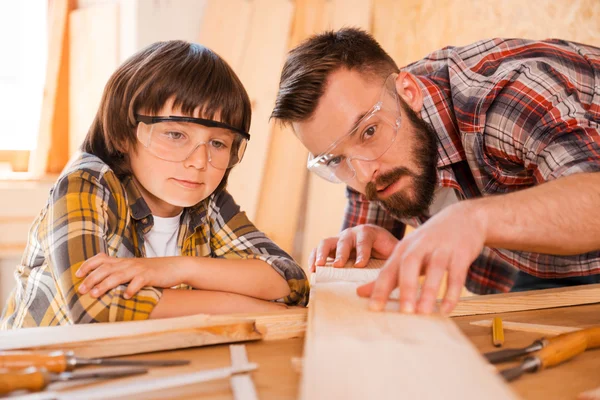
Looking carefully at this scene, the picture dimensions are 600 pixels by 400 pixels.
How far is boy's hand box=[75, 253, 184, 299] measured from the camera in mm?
1294

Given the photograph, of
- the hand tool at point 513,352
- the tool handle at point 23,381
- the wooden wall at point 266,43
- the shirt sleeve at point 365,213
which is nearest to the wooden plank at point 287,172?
the wooden wall at point 266,43

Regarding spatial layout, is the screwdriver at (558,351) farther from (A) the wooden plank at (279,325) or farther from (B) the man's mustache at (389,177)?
(B) the man's mustache at (389,177)

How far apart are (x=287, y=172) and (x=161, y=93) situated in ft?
7.81

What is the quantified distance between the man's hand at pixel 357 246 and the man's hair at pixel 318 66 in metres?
0.43

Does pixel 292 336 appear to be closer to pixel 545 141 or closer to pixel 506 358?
pixel 506 358

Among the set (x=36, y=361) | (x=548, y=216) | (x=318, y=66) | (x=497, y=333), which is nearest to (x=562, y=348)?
(x=497, y=333)

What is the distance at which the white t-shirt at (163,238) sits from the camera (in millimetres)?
1854

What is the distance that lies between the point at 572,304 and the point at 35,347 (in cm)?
116

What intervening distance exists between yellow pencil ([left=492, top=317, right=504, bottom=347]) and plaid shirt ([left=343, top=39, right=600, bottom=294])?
509 millimetres

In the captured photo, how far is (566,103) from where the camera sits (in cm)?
156

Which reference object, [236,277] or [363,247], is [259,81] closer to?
[363,247]

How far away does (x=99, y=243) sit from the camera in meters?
1.42

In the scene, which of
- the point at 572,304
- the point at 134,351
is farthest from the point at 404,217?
the point at 134,351

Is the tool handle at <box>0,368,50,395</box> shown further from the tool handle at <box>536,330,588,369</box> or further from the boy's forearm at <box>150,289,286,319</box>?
the tool handle at <box>536,330,588,369</box>
